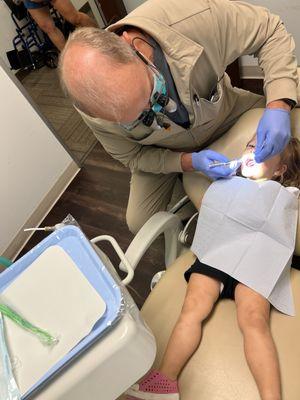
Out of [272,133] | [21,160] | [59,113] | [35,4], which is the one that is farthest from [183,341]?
[35,4]

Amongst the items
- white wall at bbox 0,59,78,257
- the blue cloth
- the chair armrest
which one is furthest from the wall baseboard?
the chair armrest

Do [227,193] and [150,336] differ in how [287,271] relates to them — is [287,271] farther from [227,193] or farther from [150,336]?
[150,336]

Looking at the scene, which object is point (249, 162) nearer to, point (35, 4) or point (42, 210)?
point (42, 210)

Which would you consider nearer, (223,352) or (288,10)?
(223,352)

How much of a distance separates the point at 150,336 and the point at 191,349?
0.39 m

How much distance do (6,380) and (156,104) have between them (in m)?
0.79

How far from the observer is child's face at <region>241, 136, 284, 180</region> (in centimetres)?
121

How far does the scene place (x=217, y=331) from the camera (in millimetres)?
1045

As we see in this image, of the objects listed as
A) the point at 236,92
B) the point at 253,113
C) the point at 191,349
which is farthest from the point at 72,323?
the point at 236,92

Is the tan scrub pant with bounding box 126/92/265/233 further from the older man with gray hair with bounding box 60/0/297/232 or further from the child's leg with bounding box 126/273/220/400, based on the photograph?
the child's leg with bounding box 126/273/220/400

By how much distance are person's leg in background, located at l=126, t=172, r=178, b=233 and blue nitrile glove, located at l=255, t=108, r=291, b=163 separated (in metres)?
0.55

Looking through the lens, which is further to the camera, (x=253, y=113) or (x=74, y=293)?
(x=253, y=113)

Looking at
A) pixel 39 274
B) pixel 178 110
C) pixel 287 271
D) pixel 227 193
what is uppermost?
pixel 39 274

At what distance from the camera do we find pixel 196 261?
1209mm
